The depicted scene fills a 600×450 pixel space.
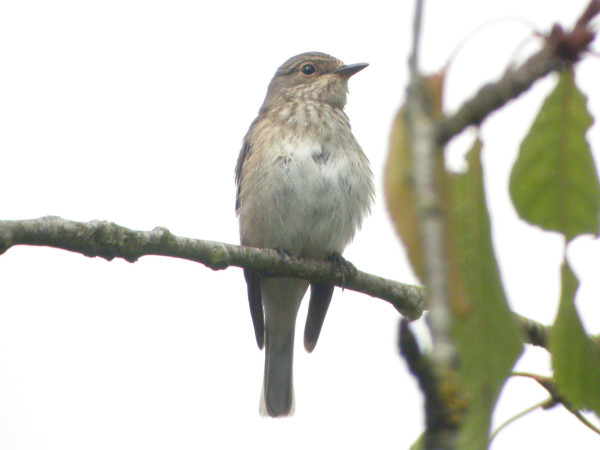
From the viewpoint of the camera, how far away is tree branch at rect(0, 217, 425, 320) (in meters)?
3.93

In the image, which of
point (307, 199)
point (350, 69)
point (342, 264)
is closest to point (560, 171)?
point (342, 264)

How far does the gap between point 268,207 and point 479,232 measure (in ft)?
19.0

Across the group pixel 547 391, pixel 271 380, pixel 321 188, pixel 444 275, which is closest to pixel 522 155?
pixel 444 275

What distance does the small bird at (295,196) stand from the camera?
7.32 m

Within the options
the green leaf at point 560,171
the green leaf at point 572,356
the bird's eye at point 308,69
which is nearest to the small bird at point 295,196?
the bird's eye at point 308,69

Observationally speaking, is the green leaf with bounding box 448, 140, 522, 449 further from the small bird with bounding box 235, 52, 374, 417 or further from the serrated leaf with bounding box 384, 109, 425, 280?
the small bird with bounding box 235, 52, 374, 417

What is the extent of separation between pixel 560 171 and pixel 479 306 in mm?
443

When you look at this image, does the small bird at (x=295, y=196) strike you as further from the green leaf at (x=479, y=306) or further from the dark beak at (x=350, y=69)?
the green leaf at (x=479, y=306)

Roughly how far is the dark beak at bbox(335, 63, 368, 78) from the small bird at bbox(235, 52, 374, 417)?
0.01 m

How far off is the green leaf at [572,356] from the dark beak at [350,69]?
22.9 ft

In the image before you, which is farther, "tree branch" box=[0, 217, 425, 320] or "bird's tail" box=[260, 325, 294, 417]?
"bird's tail" box=[260, 325, 294, 417]

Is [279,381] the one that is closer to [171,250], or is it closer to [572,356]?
[171,250]

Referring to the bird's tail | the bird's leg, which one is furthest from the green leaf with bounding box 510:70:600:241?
the bird's tail

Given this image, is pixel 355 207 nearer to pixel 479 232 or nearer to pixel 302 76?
pixel 302 76
